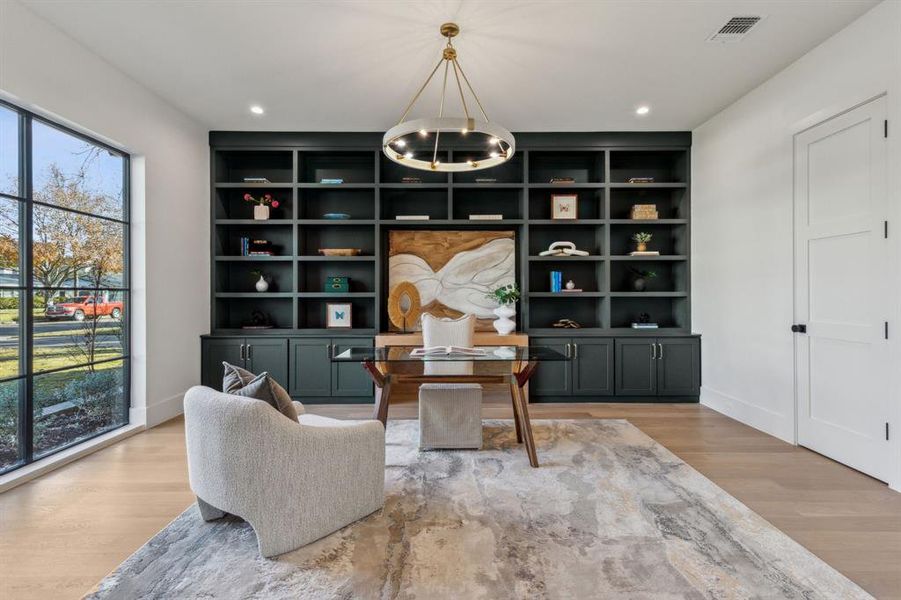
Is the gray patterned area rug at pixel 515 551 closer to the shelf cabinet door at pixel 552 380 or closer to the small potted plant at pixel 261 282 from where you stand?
the shelf cabinet door at pixel 552 380

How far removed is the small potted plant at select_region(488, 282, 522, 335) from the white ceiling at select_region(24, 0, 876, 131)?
182 cm

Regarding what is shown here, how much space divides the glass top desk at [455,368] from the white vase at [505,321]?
5.10ft

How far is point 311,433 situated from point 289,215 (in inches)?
146

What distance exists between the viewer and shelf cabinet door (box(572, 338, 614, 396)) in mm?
4594

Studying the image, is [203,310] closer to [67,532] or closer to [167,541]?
[67,532]

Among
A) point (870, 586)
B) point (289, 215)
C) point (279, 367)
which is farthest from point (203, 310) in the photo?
point (870, 586)

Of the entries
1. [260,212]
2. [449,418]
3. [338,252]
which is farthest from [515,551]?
[260,212]

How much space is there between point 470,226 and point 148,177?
3168 millimetres

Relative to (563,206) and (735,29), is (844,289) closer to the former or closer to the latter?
(735,29)

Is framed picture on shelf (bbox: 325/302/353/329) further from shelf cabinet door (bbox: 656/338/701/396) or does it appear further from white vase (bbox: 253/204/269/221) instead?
shelf cabinet door (bbox: 656/338/701/396)

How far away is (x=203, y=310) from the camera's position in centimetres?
457

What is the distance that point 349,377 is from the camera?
15.1 ft

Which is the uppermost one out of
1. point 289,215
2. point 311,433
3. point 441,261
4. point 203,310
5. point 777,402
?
point 289,215

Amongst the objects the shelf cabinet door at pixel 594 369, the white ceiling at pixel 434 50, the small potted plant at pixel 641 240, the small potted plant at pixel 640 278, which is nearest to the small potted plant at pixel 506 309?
the shelf cabinet door at pixel 594 369
